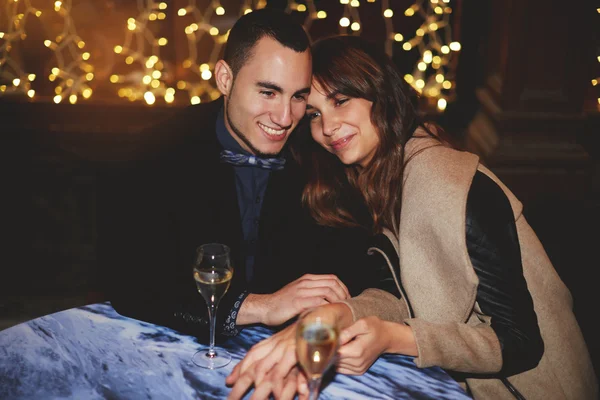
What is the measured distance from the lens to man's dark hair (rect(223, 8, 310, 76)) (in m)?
2.14

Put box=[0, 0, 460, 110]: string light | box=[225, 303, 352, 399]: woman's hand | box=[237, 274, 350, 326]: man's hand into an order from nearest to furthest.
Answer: box=[225, 303, 352, 399]: woman's hand < box=[237, 274, 350, 326]: man's hand < box=[0, 0, 460, 110]: string light

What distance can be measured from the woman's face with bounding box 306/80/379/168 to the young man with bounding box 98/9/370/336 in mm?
75

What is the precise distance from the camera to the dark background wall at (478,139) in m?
3.91

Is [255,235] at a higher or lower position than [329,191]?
lower

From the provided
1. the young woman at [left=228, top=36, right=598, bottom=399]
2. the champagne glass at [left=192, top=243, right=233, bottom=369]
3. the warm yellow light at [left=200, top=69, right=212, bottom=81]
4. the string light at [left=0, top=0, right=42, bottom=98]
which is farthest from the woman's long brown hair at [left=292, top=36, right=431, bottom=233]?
the string light at [left=0, top=0, right=42, bottom=98]

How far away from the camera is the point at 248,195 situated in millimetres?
2391

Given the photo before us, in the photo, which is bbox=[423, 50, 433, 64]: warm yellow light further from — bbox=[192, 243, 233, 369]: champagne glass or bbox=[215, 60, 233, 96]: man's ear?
bbox=[192, 243, 233, 369]: champagne glass

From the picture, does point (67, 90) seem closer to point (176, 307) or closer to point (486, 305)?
point (176, 307)

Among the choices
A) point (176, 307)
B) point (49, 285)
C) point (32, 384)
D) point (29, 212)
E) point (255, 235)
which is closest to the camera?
point (32, 384)

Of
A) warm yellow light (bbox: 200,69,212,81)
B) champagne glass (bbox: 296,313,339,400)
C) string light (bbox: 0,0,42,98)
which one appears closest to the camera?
champagne glass (bbox: 296,313,339,400)

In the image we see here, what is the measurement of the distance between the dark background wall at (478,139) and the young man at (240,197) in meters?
1.60

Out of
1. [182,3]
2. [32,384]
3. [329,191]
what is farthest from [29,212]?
[32,384]

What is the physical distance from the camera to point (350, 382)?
61.8 inches

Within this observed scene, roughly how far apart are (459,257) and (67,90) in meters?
3.54
